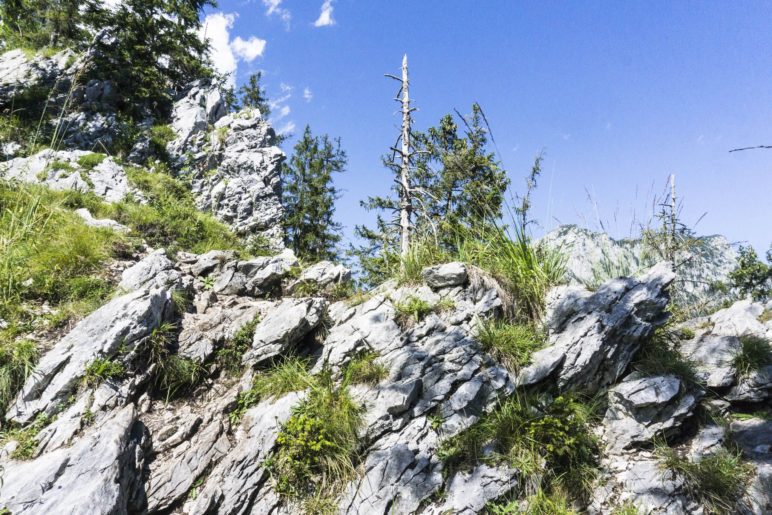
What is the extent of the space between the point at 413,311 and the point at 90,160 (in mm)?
12814

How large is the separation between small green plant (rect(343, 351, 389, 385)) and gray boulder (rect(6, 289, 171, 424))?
2862 millimetres

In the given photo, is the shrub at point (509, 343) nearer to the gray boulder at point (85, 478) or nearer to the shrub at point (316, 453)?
the shrub at point (316, 453)

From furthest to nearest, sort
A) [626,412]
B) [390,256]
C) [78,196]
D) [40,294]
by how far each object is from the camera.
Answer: [78,196]
[390,256]
[40,294]
[626,412]

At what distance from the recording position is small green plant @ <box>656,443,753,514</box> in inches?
151

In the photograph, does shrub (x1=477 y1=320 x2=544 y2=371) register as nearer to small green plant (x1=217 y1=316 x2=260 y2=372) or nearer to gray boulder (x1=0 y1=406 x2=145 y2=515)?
small green plant (x1=217 y1=316 x2=260 y2=372)

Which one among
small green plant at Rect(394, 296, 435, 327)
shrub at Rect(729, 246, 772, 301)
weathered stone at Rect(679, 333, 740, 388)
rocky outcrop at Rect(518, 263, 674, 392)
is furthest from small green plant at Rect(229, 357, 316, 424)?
shrub at Rect(729, 246, 772, 301)

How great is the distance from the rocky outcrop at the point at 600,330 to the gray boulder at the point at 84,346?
5287 mm

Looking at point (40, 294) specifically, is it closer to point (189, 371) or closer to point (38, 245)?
point (38, 245)

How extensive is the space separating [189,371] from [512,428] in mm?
4447

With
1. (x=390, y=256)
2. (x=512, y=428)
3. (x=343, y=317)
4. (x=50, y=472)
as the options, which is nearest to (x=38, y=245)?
(x=50, y=472)

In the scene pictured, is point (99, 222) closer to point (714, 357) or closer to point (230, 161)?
point (230, 161)

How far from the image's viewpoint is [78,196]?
864cm

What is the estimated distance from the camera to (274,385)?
5031mm

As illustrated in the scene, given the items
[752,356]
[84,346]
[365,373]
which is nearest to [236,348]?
[84,346]
